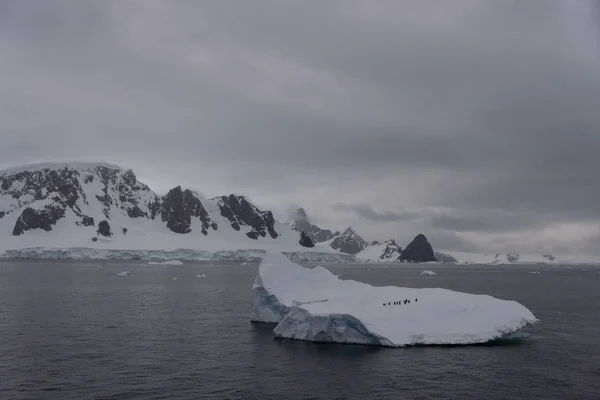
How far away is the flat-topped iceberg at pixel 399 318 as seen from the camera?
127ft

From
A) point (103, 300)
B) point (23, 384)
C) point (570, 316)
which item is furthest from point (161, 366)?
point (570, 316)

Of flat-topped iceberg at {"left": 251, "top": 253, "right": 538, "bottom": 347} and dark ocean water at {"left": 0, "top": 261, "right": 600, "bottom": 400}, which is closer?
dark ocean water at {"left": 0, "top": 261, "right": 600, "bottom": 400}

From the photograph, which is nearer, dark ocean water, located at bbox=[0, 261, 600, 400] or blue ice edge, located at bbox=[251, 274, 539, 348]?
dark ocean water, located at bbox=[0, 261, 600, 400]

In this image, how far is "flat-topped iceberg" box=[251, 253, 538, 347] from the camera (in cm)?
3884

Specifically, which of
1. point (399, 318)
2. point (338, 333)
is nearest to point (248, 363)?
point (338, 333)

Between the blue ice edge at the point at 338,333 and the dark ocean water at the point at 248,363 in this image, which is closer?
the dark ocean water at the point at 248,363

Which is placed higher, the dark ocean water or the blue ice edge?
the blue ice edge

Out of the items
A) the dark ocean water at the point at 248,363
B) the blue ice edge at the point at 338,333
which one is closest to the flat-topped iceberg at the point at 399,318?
the blue ice edge at the point at 338,333

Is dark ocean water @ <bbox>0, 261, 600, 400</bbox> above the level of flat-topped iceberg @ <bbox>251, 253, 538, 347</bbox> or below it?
below

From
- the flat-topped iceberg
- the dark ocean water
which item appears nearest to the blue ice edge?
the flat-topped iceberg

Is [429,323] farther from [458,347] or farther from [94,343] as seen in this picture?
[94,343]

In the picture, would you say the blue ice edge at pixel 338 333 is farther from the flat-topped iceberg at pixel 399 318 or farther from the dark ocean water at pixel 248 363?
the dark ocean water at pixel 248 363

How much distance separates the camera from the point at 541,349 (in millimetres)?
38531

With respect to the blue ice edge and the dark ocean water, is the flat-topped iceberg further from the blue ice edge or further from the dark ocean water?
the dark ocean water
